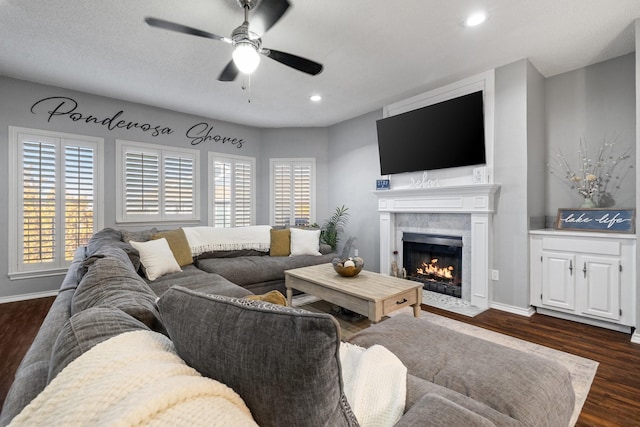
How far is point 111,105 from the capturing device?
416cm

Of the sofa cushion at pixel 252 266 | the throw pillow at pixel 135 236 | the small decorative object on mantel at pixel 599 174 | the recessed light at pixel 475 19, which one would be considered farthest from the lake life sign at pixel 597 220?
the throw pillow at pixel 135 236

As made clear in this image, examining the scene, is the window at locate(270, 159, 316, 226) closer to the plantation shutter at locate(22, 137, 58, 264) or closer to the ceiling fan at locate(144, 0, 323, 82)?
the plantation shutter at locate(22, 137, 58, 264)

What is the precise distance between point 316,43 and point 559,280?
11.3 ft

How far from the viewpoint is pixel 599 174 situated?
10.4 ft

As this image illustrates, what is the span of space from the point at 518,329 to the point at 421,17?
2999mm

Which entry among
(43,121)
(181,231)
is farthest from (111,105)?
(181,231)

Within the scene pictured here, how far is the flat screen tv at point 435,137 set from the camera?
11.4ft

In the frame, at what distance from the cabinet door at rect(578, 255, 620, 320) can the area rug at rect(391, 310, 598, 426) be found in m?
0.82

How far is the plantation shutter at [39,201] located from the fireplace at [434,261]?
4801 millimetres

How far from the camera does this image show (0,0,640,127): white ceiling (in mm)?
2320

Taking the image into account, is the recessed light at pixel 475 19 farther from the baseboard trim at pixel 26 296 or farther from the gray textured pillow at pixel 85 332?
the baseboard trim at pixel 26 296

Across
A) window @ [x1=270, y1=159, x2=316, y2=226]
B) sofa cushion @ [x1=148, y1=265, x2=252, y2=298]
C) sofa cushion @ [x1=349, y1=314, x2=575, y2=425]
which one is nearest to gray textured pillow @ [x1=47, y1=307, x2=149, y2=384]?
sofa cushion @ [x1=349, y1=314, x2=575, y2=425]

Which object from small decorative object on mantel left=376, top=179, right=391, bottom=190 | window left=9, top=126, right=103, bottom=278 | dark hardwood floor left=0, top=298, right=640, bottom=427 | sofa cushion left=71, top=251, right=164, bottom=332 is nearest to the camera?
sofa cushion left=71, top=251, right=164, bottom=332

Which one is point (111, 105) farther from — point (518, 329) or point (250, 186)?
point (518, 329)
